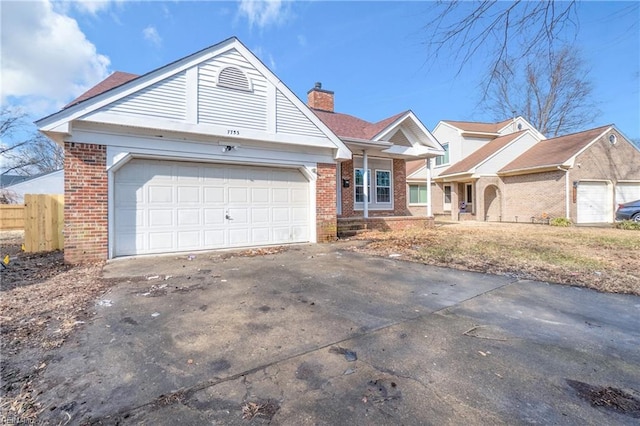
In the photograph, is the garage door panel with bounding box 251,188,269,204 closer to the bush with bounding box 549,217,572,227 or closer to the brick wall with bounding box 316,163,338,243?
the brick wall with bounding box 316,163,338,243

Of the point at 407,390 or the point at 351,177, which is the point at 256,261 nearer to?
the point at 407,390

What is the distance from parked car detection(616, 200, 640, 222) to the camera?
625 inches

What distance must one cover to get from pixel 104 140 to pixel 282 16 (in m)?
5.42

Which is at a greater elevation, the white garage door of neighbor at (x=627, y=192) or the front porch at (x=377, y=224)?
the white garage door of neighbor at (x=627, y=192)

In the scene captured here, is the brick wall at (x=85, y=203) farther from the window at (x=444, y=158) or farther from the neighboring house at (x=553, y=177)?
the window at (x=444, y=158)

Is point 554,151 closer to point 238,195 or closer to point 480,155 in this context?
point 480,155

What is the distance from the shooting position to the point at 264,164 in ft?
30.9

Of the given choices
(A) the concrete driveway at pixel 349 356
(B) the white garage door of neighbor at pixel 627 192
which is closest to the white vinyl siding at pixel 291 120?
(A) the concrete driveway at pixel 349 356

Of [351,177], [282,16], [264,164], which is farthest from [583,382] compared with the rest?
[351,177]

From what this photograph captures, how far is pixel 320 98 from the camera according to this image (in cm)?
1641

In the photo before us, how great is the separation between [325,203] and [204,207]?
3829mm

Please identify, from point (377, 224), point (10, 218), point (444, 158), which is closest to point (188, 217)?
point (377, 224)

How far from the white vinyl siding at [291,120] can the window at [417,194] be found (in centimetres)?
1532

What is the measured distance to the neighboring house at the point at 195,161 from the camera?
7207 mm
